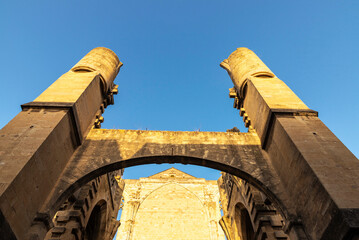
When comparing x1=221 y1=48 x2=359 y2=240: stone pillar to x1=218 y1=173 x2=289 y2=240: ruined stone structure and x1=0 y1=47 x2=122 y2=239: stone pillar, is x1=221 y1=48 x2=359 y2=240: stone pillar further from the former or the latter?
x1=0 y1=47 x2=122 y2=239: stone pillar

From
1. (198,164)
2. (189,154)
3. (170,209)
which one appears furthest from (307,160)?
(170,209)

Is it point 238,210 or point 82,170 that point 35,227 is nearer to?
point 82,170

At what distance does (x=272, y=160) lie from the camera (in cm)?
718

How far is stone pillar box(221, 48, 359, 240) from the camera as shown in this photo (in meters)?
4.60

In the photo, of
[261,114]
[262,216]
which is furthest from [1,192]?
[262,216]

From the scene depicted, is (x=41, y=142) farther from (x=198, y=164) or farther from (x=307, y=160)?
(x=307, y=160)

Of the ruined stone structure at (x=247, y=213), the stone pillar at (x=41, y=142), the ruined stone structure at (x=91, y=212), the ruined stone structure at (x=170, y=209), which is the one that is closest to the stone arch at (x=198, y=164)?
the stone pillar at (x=41, y=142)

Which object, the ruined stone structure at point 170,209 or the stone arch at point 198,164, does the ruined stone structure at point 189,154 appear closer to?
the stone arch at point 198,164

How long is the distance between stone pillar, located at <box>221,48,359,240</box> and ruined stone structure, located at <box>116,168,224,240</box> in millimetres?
14278

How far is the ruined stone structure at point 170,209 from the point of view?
20213 millimetres

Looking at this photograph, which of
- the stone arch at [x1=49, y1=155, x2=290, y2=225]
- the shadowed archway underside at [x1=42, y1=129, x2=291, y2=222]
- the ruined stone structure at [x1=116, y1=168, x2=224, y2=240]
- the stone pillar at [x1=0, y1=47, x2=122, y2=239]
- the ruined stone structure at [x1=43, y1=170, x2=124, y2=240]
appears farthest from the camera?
the ruined stone structure at [x1=116, y1=168, x2=224, y2=240]

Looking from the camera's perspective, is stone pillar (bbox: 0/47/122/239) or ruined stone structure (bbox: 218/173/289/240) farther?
ruined stone structure (bbox: 218/173/289/240)

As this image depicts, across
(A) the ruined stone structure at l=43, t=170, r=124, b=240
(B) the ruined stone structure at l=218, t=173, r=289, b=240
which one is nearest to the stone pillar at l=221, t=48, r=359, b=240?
(B) the ruined stone structure at l=218, t=173, r=289, b=240

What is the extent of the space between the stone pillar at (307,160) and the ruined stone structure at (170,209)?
14278 mm
